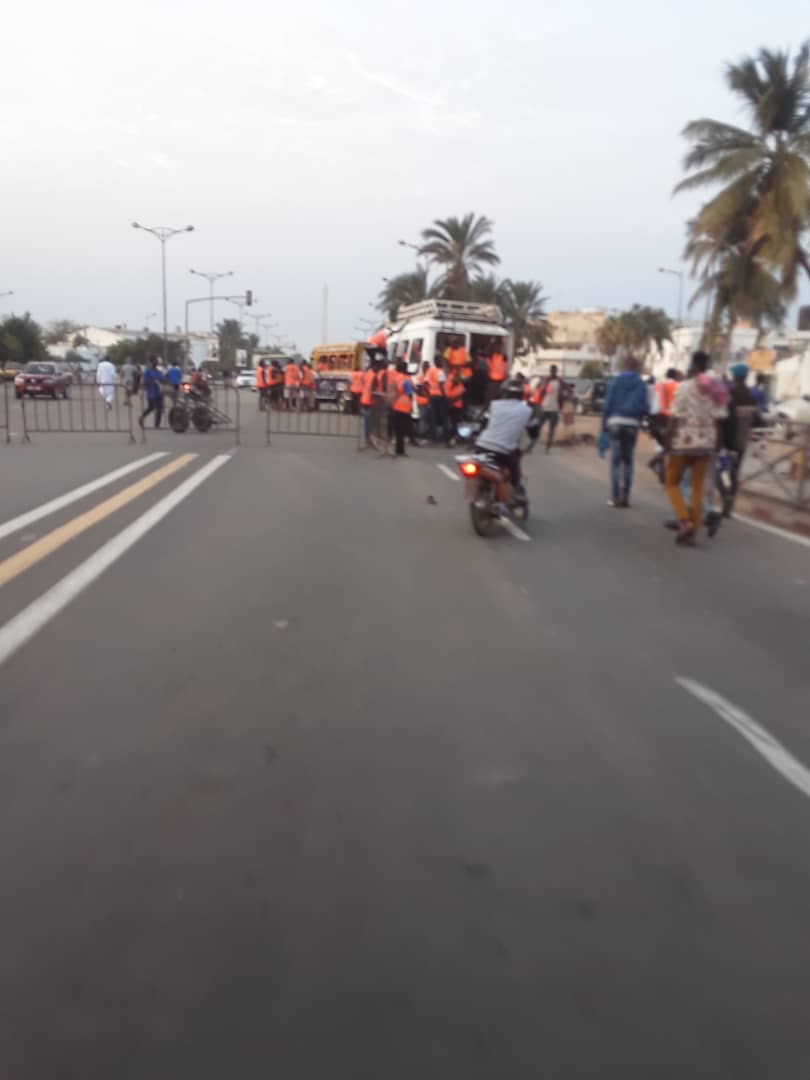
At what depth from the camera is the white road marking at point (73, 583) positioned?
21.9 ft

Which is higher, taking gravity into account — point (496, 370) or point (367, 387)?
point (496, 370)

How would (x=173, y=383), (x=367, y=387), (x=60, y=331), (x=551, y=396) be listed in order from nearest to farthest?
(x=367, y=387) < (x=551, y=396) < (x=173, y=383) < (x=60, y=331)

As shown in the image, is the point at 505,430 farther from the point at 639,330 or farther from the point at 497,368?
the point at 639,330

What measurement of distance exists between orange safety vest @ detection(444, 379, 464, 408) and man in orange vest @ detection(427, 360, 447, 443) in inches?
5.0

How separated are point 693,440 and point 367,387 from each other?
11215 mm

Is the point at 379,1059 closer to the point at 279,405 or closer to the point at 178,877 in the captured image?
the point at 178,877

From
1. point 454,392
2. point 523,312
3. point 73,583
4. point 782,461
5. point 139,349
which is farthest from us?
point 139,349

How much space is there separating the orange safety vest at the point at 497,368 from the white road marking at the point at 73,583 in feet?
35.8

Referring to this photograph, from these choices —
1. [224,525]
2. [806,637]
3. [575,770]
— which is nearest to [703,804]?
[575,770]

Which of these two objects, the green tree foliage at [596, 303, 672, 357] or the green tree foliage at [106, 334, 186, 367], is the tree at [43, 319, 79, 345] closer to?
the green tree foliage at [106, 334, 186, 367]

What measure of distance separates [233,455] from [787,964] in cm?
1741

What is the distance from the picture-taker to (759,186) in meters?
29.0

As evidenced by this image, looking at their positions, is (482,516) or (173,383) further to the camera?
(173,383)

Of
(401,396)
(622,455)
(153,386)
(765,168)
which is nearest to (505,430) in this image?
(622,455)
